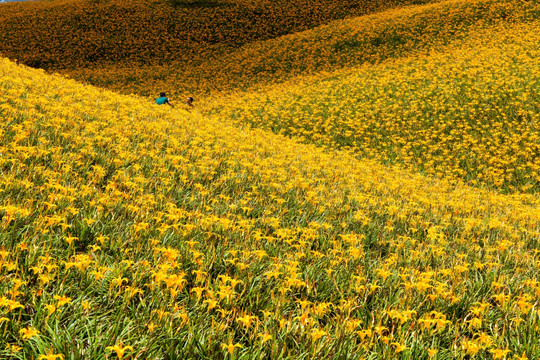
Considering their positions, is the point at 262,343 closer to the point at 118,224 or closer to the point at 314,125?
the point at 118,224

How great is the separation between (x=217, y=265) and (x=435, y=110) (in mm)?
16709

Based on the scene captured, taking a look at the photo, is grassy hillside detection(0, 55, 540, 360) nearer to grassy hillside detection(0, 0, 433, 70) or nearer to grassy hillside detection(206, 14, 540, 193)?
grassy hillside detection(206, 14, 540, 193)

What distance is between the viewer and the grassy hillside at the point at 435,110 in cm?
1393

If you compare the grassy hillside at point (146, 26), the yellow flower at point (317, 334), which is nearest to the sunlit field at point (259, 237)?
the yellow flower at point (317, 334)

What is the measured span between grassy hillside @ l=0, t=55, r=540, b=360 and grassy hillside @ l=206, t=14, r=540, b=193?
7.60 meters

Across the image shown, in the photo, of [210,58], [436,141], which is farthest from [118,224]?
[210,58]

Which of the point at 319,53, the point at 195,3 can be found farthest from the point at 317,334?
the point at 195,3

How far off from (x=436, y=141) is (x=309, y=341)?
14.9 m

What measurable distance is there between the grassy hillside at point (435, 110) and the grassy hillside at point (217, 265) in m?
7.60

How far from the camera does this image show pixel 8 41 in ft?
117

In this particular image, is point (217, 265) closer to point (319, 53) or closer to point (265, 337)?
point (265, 337)

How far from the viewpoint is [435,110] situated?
17.5 m

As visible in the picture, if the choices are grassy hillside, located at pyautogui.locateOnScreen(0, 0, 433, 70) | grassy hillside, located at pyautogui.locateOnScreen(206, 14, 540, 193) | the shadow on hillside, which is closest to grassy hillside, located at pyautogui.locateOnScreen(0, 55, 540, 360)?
grassy hillside, located at pyautogui.locateOnScreen(206, 14, 540, 193)

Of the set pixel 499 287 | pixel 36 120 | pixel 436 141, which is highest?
pixel 36 120
